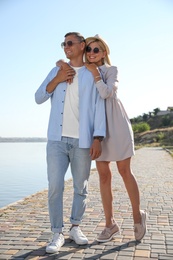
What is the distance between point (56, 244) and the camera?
12.2 ft

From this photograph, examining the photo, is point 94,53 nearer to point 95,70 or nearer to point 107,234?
point 95,70

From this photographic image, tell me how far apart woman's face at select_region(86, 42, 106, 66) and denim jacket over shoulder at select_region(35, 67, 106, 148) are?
0.14 m

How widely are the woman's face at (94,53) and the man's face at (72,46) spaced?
0.08 meters

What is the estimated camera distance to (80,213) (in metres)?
3.99

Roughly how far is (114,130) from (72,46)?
33.8 inches

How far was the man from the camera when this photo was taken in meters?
3.76

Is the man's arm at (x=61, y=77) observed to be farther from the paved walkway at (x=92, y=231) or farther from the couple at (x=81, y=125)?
the paved walkway at (x=92, y=231)

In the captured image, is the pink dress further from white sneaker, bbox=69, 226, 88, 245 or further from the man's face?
white sneaker, bbox=69, 226, 88, 245

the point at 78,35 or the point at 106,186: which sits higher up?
the point at 78,35

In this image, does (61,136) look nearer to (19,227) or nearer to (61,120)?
(61,120)

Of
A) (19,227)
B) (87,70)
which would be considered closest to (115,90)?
(87,70)

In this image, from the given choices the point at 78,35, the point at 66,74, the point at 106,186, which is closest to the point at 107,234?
the point at 106,186

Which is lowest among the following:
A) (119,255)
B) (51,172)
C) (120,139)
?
(119,255)

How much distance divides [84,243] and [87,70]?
1.60 metres
